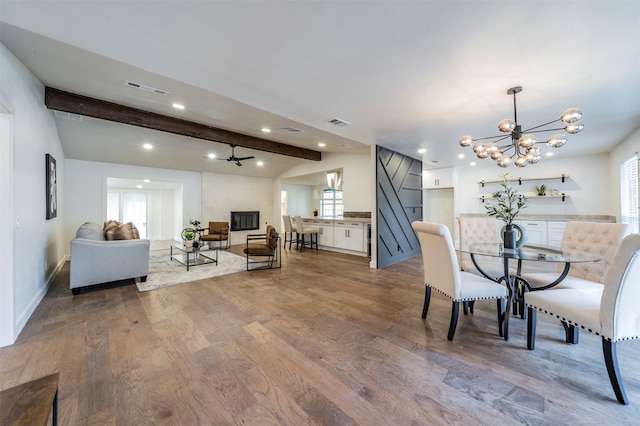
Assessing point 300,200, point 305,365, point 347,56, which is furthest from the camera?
point 300,200

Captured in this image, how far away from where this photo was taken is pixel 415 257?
20.0 feet

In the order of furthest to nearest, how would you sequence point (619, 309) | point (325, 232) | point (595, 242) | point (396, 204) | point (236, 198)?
point (236, 198)
point (325, 232)
point (396, 204)
point (595, 242)
point (619, 309)

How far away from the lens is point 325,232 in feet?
23.1

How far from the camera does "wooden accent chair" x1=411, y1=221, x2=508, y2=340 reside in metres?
2.22

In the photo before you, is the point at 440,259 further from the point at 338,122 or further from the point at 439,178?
the point at 439,178

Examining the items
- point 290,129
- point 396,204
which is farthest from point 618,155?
point 290,129

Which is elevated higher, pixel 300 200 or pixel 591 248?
pixel 300 200

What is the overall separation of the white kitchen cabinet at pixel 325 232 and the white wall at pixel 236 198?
2.49m

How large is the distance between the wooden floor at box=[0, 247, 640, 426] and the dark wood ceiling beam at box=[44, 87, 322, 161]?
270cm

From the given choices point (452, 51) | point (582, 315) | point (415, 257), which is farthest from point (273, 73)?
point (415, 257)

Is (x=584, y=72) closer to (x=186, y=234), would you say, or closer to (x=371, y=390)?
(x=371, y=390)

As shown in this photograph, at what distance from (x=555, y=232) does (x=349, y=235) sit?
202 inches

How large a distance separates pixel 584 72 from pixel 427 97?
1413 millimetres

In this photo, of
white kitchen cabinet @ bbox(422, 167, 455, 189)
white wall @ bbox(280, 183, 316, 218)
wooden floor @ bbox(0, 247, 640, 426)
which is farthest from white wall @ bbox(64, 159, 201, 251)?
white kitchen cabinet @ bbox(422, 167, 455, 189)
